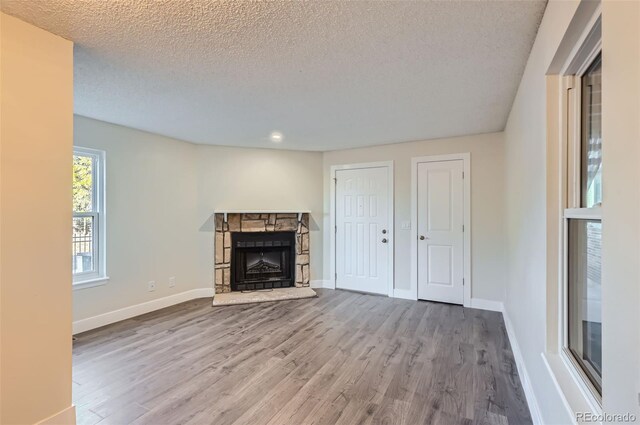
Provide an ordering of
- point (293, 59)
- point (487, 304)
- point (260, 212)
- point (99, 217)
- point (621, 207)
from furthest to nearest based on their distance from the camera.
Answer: point (260, 212), point (487, 304), point (99, 217), point (293, 59), point (621, 207)

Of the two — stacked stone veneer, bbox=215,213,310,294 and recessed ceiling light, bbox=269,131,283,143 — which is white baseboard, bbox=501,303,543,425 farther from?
recessed ceiling light, bbox=269,131,283,143

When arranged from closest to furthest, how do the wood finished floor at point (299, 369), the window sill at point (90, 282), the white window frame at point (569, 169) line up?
the white window frame at point (569, 169) → the wood finished floor at point (299, 369) → the window sill at point (90, 282)

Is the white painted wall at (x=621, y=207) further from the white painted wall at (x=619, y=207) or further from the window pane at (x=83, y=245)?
the window pane at (x=83, y=245)

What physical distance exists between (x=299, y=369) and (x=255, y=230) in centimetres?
272

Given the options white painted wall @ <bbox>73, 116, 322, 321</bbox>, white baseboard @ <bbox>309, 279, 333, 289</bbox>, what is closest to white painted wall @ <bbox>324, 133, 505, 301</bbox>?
white painted wall @ <bbox>73, 116, 322, 321</bbox>

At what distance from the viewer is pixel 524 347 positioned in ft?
7.48

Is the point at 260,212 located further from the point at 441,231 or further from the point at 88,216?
the point at 441,231

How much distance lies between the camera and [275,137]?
14.0ft

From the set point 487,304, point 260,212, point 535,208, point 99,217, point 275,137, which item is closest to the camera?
point 535,208

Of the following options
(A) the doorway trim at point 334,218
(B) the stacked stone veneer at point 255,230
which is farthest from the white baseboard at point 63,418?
(A) the doorway trim at point 334,218

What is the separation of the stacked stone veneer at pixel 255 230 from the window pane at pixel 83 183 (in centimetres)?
165

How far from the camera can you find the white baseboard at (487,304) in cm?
403

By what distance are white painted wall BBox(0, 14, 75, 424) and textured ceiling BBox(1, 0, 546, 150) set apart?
7.7 inches

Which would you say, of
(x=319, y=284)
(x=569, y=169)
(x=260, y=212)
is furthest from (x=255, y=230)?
(x=569, y=169)
